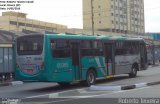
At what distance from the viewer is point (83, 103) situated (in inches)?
547

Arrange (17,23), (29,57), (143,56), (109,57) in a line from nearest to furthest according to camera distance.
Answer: (29,57) → (109,57) → (143,56) → (17,23)

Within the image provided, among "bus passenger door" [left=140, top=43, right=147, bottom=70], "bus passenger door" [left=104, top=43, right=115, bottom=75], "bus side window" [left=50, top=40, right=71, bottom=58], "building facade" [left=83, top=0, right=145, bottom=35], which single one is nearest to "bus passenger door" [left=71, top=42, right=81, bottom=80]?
"bus side window" [left=50, top=40, right=71, bottom=58]

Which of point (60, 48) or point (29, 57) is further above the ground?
point (60, 48)

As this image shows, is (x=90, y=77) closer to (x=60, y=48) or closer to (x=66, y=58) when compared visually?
(x=66, y=58)

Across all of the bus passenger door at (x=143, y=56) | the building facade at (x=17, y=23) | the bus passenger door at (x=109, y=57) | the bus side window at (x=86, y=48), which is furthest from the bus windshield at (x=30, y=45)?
the building facade at (x=17, y=23)

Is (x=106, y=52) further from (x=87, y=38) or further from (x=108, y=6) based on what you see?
(x=108, y=6)

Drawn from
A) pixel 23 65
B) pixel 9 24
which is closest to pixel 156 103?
pixel 23 65

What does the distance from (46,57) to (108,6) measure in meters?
107

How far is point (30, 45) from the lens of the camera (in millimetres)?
20484

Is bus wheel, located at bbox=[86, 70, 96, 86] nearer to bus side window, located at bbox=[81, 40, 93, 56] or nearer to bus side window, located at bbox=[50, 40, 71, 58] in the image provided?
bus side window, located at bbox=[81, 40, 93, 56]

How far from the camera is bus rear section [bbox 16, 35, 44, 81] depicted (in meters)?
19.9

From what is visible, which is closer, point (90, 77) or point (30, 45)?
point (30, 45)

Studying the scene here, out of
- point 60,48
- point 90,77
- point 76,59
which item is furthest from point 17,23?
point 60,48

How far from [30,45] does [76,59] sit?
8.38ft
